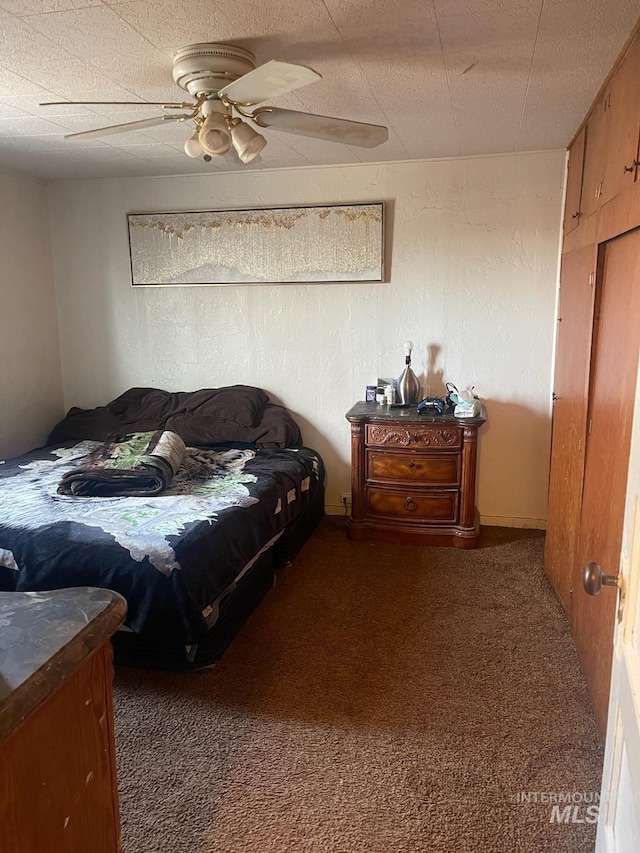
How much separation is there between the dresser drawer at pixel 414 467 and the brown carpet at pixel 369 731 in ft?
2.30

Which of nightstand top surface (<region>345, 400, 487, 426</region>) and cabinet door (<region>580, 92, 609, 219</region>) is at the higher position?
cabinet door (<region>580, 92, 609, 219</region>)

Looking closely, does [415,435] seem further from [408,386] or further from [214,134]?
[214,134]

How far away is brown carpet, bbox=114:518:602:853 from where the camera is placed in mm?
1758

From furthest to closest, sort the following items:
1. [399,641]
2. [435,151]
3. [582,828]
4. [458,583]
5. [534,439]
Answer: [534,439] < [435,151] < [458,583] < [399,641] < [582,828]

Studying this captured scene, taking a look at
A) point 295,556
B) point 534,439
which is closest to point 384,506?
point 295,556

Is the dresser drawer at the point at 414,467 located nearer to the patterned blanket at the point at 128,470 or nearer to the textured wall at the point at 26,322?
the patterned blanket at the point at 128,470

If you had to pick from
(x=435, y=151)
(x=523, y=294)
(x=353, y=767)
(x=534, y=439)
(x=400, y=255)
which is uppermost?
(x=435, y=151)

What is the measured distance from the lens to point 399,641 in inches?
106

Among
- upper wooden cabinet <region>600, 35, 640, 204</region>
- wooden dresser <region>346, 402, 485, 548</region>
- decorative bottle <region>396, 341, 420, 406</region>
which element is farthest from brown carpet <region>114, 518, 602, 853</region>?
upper wooden cabinet <region>600, 35, 640, 204</region>

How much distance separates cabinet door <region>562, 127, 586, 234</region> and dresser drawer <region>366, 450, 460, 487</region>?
1373 millimetres

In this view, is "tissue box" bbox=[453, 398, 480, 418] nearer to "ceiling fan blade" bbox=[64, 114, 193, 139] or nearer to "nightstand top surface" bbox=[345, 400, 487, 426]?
"nightstand top surface" bbox=[345, 400, 487, 426]

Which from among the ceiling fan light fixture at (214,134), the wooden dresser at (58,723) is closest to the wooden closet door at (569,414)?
the ceiling fan light fixture at (214,134)

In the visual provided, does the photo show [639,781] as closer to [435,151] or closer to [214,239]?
[435,151]

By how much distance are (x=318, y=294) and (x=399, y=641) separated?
7.42 ft
